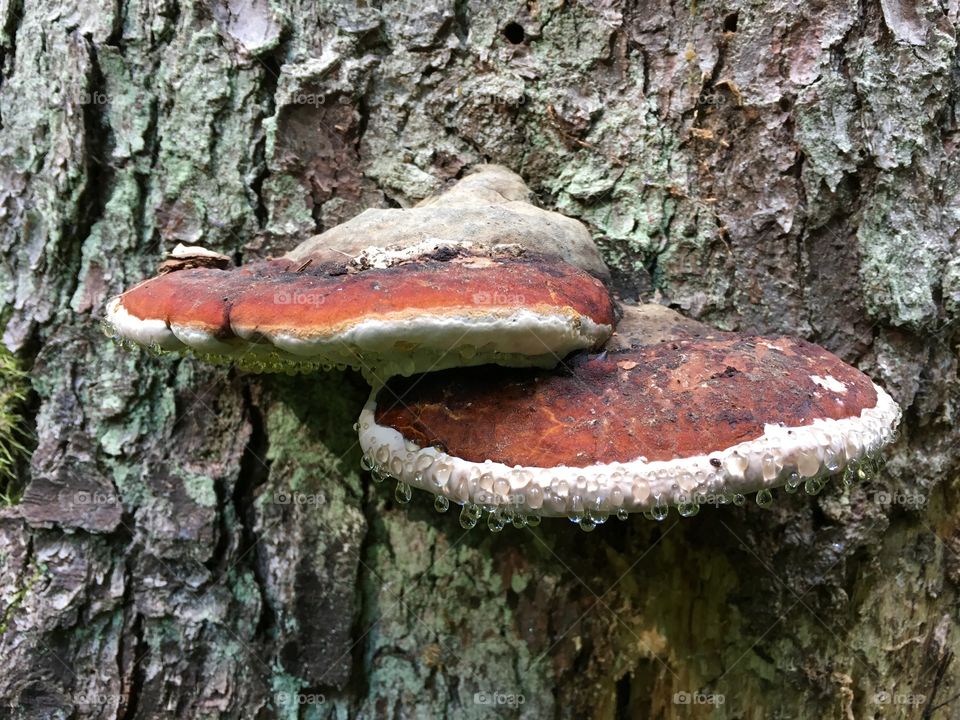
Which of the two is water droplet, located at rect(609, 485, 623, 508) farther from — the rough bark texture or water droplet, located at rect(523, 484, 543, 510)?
the rough bark texture

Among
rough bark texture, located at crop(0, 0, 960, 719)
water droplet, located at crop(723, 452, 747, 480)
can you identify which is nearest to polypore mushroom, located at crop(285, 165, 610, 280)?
rough bark texture, located at crop(0, 0, 960, 719)

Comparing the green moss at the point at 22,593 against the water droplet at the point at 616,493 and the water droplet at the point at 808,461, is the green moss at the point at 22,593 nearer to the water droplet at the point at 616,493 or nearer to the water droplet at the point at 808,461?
the water droplet at the point at 616,493

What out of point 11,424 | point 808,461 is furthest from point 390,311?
point 11,424

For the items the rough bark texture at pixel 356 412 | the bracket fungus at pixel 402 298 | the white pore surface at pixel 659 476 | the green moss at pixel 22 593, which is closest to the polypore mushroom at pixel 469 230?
the bracket fungus at pixel 402 298

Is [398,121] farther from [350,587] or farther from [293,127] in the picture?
[350,587]

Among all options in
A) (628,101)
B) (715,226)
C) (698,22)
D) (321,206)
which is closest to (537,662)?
(715,226)

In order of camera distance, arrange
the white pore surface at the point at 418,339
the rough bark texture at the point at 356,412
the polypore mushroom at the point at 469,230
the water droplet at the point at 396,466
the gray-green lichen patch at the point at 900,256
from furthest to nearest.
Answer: the rough bark texture at the point at 356,412
the gray-green lichen patch at the point at 900,256
the polypore mushroom at the point at 469,230
the water droplet at the point at 396,466
the white pore surface at the point at 418,339
